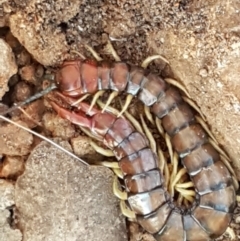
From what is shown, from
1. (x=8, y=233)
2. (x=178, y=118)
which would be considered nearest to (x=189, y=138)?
(x=178, y=118)

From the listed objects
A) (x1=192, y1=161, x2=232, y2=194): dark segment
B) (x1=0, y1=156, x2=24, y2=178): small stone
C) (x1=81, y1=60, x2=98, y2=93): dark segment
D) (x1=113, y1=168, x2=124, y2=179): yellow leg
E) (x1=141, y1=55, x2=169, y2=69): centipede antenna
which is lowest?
(x1=0, y1=156, x2=24, y2=178): small stone

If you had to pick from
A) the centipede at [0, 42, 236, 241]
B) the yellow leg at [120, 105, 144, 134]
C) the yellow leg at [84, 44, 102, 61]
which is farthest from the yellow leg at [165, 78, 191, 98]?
the yellow leg at [84, 44, 102, 61]

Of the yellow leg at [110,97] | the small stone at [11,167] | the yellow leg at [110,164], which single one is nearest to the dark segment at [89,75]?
the yellow leg at [110,97]

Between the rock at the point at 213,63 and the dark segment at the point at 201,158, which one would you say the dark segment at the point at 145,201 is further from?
the rock at the point at 213,63

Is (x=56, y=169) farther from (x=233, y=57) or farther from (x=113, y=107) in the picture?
(x=233, y=57)

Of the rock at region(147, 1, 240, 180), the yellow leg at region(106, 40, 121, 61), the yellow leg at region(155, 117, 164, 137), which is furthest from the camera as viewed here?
the yellow leg at region(155, 117, 164, 137)

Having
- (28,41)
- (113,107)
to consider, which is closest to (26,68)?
(28,41)

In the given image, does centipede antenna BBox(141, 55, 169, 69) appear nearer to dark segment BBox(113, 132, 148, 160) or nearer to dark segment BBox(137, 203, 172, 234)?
dark segment BBox(113, 132, 148, 160)
